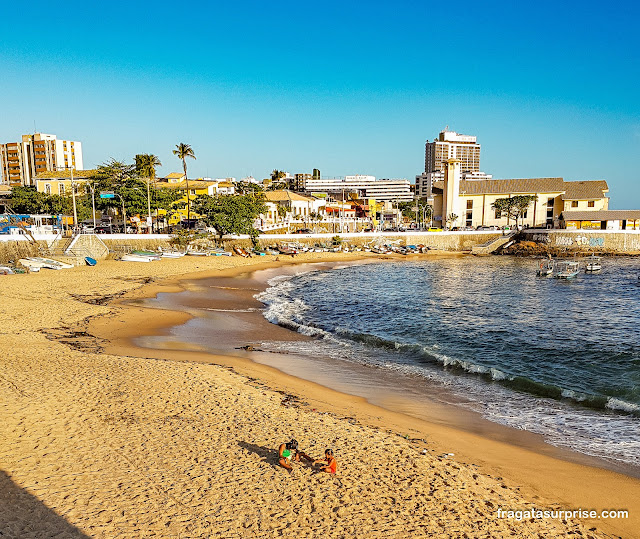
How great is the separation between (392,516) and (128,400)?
8.28 metres

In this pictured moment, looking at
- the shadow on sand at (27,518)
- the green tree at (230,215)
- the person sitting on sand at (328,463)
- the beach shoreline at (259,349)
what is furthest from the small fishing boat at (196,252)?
the person sitting on sand at (328,463)

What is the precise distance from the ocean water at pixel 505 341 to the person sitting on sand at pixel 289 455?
7.01 m

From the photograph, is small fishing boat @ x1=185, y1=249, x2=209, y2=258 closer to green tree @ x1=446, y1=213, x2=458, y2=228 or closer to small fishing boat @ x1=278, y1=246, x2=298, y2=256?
small fishing boat @ x1=278, y1=246, x2=298, y2=256

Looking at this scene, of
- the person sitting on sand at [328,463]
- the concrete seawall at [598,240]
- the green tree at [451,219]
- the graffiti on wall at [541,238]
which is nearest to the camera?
the person sitting on sand at [328,463]

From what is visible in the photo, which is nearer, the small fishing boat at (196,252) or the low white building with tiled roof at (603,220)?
the small fishing boat at (196,252)

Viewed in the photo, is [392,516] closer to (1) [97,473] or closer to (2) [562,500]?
(2) [562,500]

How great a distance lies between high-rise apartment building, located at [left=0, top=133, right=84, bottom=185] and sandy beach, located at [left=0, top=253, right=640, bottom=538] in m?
140

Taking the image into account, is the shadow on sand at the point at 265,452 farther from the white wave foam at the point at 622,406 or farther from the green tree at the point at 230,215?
the green tree at the point at 230,215

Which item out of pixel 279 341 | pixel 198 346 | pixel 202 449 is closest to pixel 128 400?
pixel 202 449

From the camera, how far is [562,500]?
915 cm

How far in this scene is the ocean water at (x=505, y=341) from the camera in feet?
47.0

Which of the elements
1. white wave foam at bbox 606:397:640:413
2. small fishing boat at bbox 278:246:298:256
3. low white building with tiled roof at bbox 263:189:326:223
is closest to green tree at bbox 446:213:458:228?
low white building with tiled roof at bbox 263:189:326:223

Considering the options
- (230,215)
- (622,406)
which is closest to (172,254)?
(230,215)

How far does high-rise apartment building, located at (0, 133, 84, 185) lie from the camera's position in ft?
441
